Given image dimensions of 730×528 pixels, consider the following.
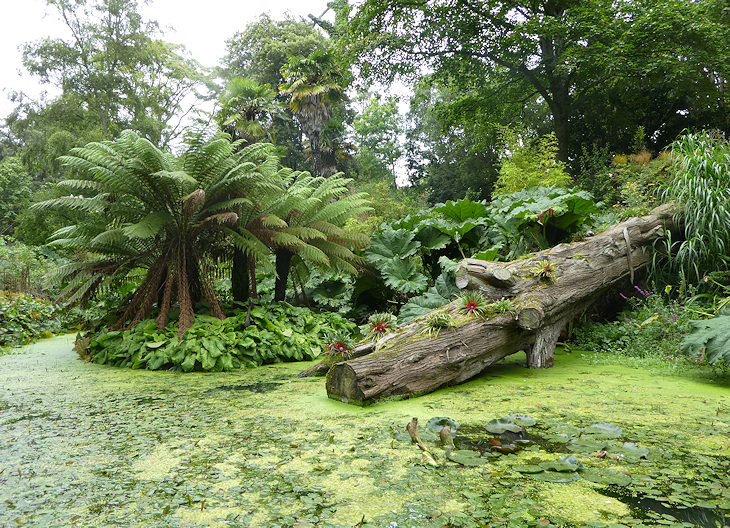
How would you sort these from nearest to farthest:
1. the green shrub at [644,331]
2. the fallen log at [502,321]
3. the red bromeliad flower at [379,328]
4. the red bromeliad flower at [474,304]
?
1. the fallen log at [502,321]
2. the red bromeliad flower at [474,304]
3. the red bromeliad flower at [379,328]
4. the green shrub at [644,331]

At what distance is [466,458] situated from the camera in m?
1.92

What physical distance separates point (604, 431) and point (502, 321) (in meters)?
1.38

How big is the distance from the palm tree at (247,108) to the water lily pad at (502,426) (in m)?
11.6

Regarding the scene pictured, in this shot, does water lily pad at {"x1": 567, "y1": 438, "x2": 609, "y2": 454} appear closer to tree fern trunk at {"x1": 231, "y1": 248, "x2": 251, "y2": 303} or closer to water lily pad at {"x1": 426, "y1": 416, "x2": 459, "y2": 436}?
water lily pad at {"x1": 426, "y1": 416, "x2": 459, "y2": 436}

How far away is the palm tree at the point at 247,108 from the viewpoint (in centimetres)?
1270

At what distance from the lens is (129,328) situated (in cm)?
501

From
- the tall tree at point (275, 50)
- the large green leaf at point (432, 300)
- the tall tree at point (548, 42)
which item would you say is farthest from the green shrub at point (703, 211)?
the tall tree at point (275, 50)

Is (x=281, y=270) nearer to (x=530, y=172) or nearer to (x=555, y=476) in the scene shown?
(x=555, y=476)

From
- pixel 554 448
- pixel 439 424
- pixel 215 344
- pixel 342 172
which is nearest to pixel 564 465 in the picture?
pixel 554 448

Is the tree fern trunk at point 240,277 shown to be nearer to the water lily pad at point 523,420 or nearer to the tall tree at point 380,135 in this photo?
the water lily pad at point 523,420

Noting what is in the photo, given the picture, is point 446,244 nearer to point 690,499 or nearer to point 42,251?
point 690,499

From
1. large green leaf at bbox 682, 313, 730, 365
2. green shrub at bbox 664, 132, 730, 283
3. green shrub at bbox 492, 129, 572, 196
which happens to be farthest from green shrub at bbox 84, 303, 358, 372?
green shrub at bbox 492, 129, 572, 196

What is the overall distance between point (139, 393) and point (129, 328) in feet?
5.86

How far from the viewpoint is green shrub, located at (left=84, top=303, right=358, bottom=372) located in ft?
14.8
